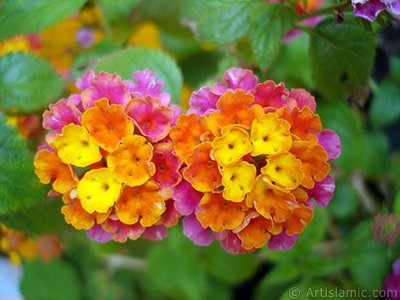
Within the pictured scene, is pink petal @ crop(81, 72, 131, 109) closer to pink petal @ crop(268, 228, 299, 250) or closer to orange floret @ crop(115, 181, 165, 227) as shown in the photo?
orange floret @ crop(115, 181, 165, 227)

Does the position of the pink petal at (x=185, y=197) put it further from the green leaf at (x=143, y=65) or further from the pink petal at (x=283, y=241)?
the green leaf at (x=143, y=65)

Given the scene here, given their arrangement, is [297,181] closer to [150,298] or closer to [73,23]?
[150,298]

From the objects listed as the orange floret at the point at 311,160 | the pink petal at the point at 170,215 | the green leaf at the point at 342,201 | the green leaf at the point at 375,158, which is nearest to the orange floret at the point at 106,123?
the pink petal at the point at 170,215

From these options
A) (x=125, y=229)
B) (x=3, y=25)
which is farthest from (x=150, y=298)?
(x=3, y=25)

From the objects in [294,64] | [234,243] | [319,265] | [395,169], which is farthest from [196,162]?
[395,169]

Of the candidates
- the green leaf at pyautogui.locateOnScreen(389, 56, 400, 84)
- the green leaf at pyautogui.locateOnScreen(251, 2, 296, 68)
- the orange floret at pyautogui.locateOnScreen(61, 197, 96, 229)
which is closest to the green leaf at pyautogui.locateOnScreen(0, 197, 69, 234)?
the orange floret at pyautogui.locateOnScreen(61, 197, 96, 229)

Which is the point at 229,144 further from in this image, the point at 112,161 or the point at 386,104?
the point at 386,104
